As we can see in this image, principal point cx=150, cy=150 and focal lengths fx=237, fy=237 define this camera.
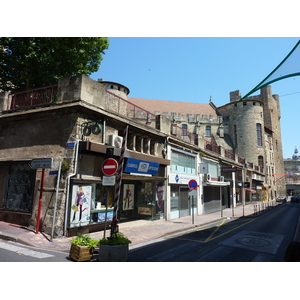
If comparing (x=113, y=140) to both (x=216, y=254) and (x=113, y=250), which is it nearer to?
(x=113, y=250)

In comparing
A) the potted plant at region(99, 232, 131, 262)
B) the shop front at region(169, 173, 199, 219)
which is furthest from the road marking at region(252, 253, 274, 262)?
the shop front at region(169, 173, 199, 219)

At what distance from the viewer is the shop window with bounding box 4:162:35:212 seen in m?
10.8

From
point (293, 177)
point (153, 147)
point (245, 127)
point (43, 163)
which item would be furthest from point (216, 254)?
point (293, 177)

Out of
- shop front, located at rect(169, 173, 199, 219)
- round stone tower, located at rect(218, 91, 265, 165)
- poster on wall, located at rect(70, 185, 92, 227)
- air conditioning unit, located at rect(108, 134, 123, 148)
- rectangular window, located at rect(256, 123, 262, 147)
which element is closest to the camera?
poster on wall, located at rect(70, 185, 92, 227)

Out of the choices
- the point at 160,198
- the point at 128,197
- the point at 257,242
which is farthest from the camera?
the point at 160,198

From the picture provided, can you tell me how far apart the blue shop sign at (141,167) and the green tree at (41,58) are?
8.67m

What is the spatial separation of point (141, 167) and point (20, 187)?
6240 mm

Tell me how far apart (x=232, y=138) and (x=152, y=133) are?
47981 mm

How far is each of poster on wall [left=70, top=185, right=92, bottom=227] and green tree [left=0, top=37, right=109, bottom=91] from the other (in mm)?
9806

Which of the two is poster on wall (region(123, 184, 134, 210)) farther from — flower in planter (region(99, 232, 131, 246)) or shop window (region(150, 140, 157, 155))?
flower in planter (region(99, 232, 131, 246))

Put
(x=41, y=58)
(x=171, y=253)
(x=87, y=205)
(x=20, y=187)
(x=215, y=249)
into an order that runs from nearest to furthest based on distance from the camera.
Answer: (x=171, y=253), (x=215, y=249), (x=87, y=205), (x=20, y=187), (x=41, y=58)

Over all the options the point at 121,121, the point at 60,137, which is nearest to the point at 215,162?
the point at 121,121

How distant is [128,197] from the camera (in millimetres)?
15117

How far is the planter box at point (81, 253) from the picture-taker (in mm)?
6438
